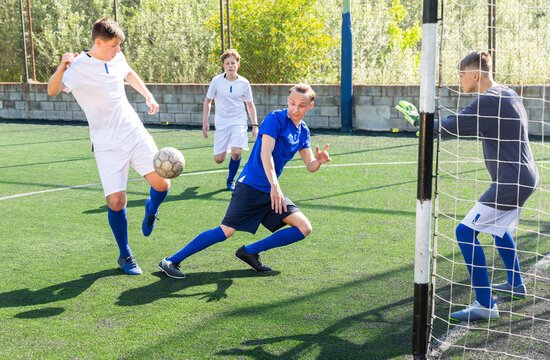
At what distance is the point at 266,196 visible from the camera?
5012 mm

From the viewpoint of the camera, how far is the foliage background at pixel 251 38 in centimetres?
1692

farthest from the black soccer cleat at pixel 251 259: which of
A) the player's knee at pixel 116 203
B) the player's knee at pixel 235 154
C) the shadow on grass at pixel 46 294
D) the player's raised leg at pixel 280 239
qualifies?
the player's knee at pixel 235 154

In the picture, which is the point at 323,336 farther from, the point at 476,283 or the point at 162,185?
the point at 162,185

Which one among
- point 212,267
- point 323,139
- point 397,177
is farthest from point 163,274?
point 323,139

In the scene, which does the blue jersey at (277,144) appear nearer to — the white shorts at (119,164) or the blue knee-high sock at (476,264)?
the white shorts at (119,164)

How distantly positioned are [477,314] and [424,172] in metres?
1.29

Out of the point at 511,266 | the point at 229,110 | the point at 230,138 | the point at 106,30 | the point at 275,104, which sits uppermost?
the point at 106,30

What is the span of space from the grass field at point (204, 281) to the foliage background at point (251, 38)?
8.42 meters

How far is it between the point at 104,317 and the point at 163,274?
0.98 m

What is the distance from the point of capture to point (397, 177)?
30.4 ft

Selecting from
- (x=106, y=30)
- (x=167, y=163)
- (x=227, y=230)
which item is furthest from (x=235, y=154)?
Result: (x=106, y=30)

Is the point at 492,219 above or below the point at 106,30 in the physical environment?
below

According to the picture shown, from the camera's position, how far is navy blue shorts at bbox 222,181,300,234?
5.00m

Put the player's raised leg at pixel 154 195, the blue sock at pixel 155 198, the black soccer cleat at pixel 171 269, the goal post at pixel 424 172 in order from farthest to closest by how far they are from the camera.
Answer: the blue sock at pixel 155 198 < the player's raised leg at pixel 154 195 < the black soccer cleat at pixel 171 269 < the goal post at pixel 424 172
